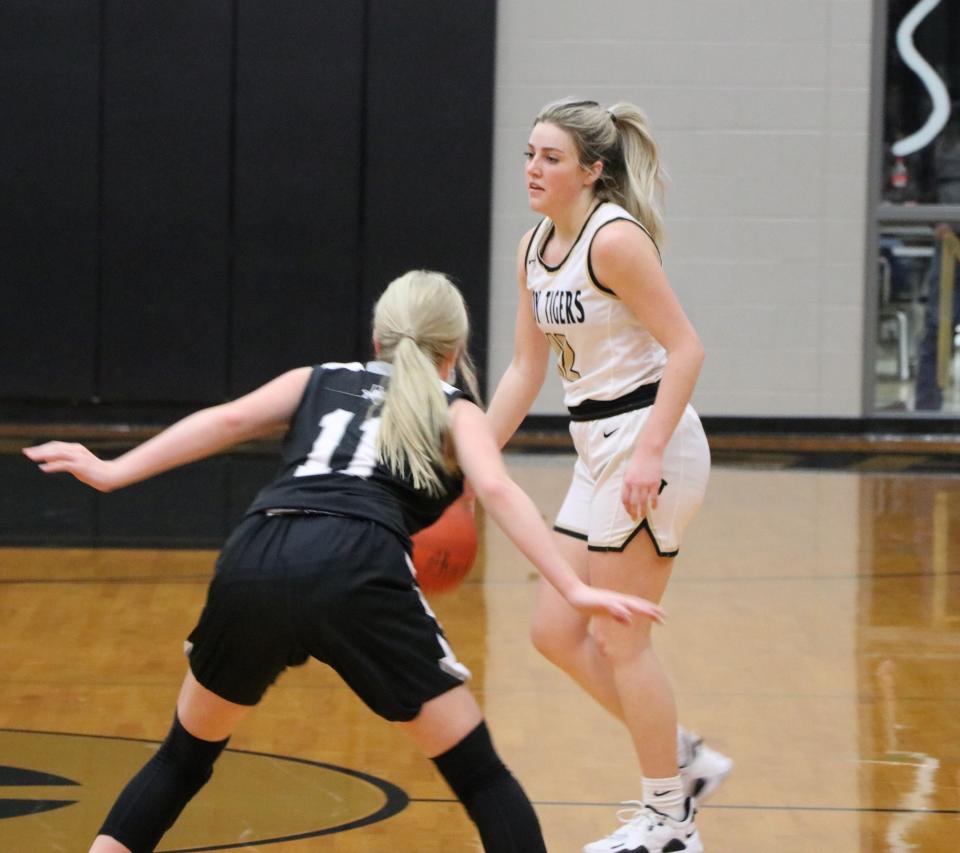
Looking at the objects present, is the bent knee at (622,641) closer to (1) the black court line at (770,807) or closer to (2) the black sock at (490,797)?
(1) the black court line at (770,807)

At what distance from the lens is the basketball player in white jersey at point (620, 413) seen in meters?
3.38

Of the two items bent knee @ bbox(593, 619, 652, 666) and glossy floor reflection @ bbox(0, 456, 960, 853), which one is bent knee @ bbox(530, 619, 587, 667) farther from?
glossy floor reflection @ bbox(0, 456, 960, 853)

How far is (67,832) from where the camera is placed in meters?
3.50

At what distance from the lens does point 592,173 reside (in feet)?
11.5

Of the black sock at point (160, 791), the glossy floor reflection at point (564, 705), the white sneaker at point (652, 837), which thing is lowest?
the glossy floor reflection at point (564, 705)

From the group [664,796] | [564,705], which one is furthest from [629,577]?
[564,705]

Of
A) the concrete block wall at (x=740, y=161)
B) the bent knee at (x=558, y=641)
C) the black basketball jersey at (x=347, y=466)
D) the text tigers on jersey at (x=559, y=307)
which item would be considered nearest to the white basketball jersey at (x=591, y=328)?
the text tigers on jersey at (x=559, y=307)

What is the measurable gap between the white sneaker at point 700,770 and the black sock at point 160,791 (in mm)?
1127

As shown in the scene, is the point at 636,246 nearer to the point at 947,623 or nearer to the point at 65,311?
the point at 947,623

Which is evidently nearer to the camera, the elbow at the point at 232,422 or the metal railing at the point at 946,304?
the elbow at the point at 232,422

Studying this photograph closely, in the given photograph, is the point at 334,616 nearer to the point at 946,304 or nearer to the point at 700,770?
the point at 700,770

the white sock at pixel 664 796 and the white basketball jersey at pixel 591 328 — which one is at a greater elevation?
the white basketball jersey at pixel 591 328

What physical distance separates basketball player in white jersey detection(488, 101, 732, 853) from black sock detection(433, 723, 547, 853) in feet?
2.36

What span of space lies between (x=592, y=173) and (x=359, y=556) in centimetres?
114
